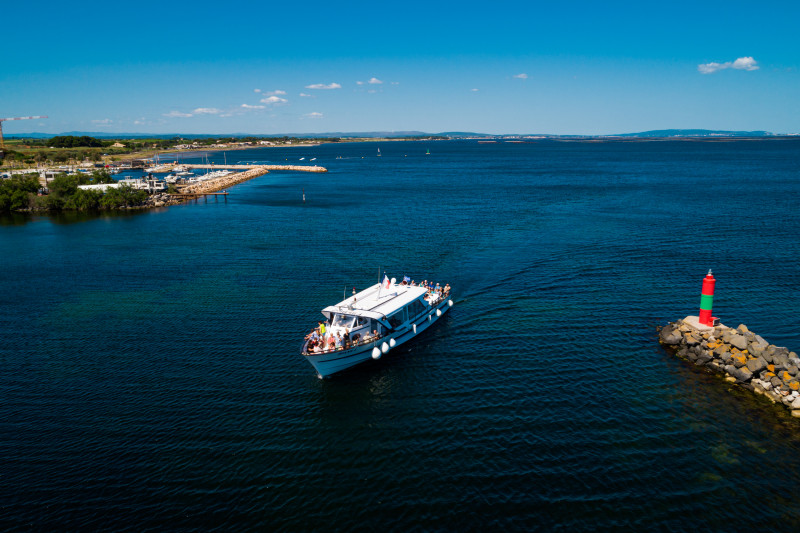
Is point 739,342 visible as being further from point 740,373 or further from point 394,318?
point 394,318

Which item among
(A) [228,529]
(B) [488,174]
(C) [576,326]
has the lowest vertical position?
(A) [228,529]

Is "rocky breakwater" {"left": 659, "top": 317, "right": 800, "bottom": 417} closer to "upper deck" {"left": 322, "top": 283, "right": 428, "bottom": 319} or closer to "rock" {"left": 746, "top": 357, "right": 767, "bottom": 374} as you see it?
"rock" {"left": 746, "top": 357, "right": 767, "bottom": 374}

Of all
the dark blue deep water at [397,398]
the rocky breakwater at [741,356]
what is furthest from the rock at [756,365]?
the dark blue deep water at [397,398]

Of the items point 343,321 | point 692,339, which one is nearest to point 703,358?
point 692,339

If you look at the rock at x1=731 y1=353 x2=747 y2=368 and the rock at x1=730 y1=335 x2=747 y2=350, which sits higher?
the rock at x1=730 y1=335 x2=747 y2=350

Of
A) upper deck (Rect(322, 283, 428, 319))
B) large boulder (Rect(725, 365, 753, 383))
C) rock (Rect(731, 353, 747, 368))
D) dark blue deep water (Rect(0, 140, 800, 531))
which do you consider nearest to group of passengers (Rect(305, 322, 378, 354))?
upper deck (Rect(322, 283, 428, 319))

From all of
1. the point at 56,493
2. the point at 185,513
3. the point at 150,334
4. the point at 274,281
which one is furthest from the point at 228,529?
the point at 274,281

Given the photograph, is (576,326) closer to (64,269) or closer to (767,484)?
(767,484)
